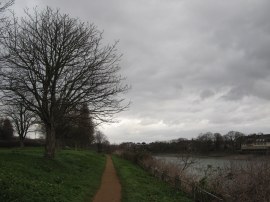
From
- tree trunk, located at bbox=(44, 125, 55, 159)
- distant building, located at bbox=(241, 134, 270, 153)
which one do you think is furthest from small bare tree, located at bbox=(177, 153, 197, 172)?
tree trunk, located at bbox=(44, 125, 55, 159)

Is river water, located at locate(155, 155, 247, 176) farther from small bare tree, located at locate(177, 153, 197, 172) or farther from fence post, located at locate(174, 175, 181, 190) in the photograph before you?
fence post, located at locate(174, 175, 181, 190)

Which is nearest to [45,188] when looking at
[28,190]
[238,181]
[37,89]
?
[28,190]

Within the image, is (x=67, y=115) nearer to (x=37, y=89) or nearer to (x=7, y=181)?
(x=37, y=89)

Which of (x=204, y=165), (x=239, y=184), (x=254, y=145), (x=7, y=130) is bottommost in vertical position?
Answer: (x=239, y=184)

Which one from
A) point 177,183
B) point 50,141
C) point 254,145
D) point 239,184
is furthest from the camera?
point 254,145

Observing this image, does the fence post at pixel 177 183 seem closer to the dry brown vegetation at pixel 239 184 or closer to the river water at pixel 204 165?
the river water at pixel 204 165

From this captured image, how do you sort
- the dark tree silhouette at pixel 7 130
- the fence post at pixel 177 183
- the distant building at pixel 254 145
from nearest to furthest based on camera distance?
the fence post at pixel 177 183
the distant building at pixel 254 145
the dark tree silhouette at pixel 7 130

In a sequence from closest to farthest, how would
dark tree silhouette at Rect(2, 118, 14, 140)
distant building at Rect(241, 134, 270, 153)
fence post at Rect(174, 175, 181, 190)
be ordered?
fence post at Rect(174, 175, 181, 190)
distant building at Rect(241, 134, 270, 153)
dark tree silhouette at Rect(2, 118, 14, 140)

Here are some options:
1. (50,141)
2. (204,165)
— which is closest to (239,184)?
(50,141)

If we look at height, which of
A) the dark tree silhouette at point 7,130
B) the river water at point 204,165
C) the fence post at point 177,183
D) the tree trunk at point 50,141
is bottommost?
the fence post at point 177,183

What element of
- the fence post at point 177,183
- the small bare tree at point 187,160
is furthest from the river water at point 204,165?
the fence post at point 177,183

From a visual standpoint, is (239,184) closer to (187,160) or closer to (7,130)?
(187,160)

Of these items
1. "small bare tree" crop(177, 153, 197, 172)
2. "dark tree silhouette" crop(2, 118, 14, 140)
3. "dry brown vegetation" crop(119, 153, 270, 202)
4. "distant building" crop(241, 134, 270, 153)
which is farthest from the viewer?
"dark tree silhouette" crop(2, 118, 14, 140)

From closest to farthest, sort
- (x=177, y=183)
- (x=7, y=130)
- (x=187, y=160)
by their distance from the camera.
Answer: (x=177, y=183)
(x=187, y=160)
(x=7, y=130)
